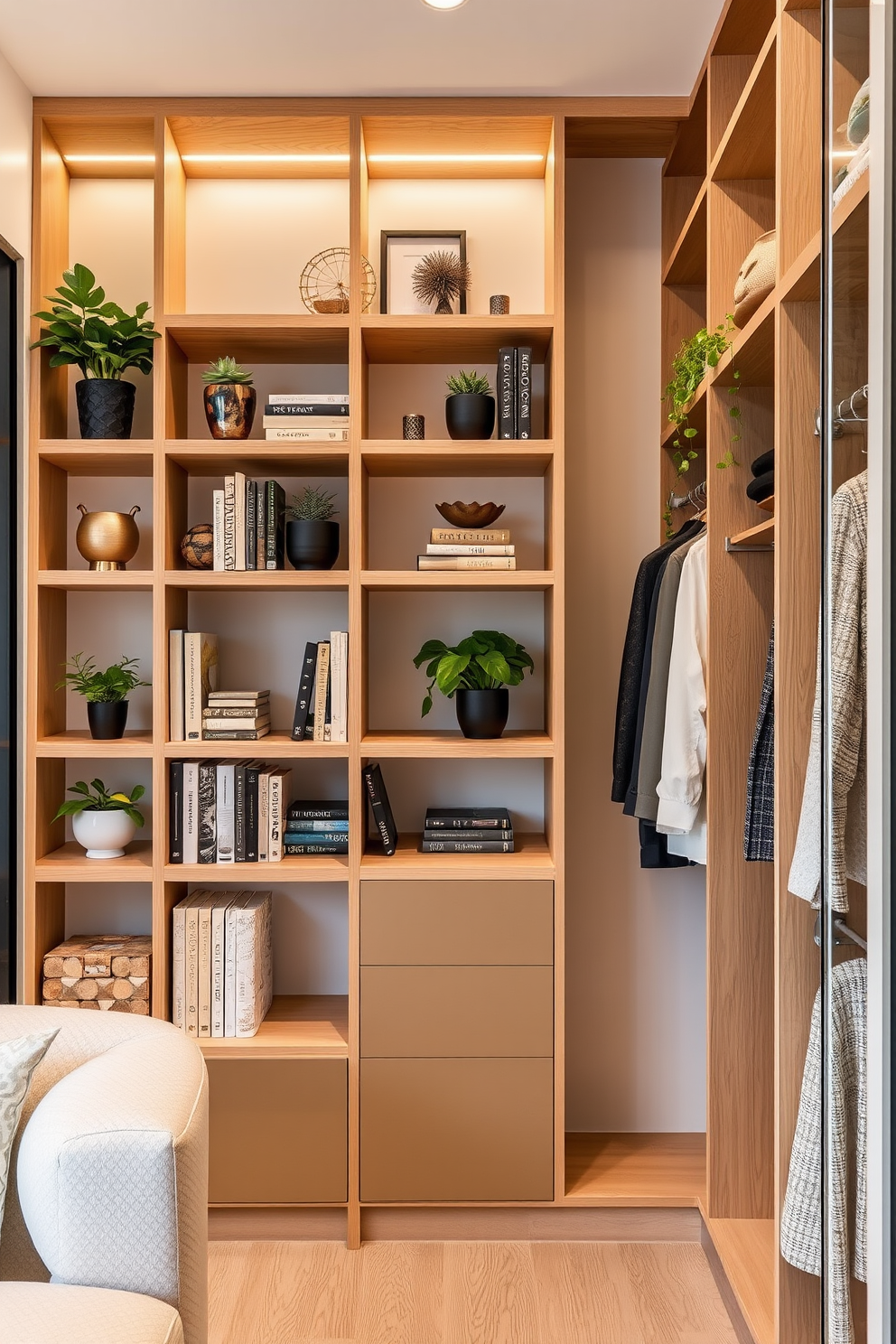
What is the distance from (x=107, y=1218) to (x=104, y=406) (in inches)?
74.0

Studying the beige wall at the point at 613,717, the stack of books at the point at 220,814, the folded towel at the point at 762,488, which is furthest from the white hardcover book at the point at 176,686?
the folded towel at the point at 762,488

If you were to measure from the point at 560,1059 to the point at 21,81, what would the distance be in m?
2.72

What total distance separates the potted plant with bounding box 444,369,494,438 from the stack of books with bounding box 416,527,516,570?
250 millimetres

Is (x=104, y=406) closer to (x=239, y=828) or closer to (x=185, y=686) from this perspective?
(x=185, y=686)

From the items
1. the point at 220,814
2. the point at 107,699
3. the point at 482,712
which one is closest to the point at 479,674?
the point at 482,712

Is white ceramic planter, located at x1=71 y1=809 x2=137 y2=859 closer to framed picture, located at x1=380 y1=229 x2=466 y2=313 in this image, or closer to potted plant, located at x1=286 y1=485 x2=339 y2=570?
potted plant, located at x1=286 y1=485 x2=339 y2=570

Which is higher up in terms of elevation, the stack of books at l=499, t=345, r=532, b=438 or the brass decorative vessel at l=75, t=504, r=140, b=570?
the stack of books at l=499, t=345, r=532, b=438

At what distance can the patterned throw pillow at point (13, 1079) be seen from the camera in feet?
4.72

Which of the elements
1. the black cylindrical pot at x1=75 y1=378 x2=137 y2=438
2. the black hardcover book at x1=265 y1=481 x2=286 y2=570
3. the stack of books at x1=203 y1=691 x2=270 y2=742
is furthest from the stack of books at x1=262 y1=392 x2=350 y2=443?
the stack of books at x1=203 y1=691 x2=270 y2=742

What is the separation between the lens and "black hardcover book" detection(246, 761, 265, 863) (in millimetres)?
2531

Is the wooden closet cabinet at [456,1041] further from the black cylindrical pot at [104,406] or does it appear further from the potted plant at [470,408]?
the black cylindrical pot at [104,406]

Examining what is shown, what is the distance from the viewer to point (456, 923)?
2457 mm

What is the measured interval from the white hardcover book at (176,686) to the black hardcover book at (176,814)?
95 millimetres

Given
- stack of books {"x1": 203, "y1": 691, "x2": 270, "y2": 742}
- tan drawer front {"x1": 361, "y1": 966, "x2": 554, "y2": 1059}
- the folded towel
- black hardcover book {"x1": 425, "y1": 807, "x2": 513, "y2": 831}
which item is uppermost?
the folded towel
